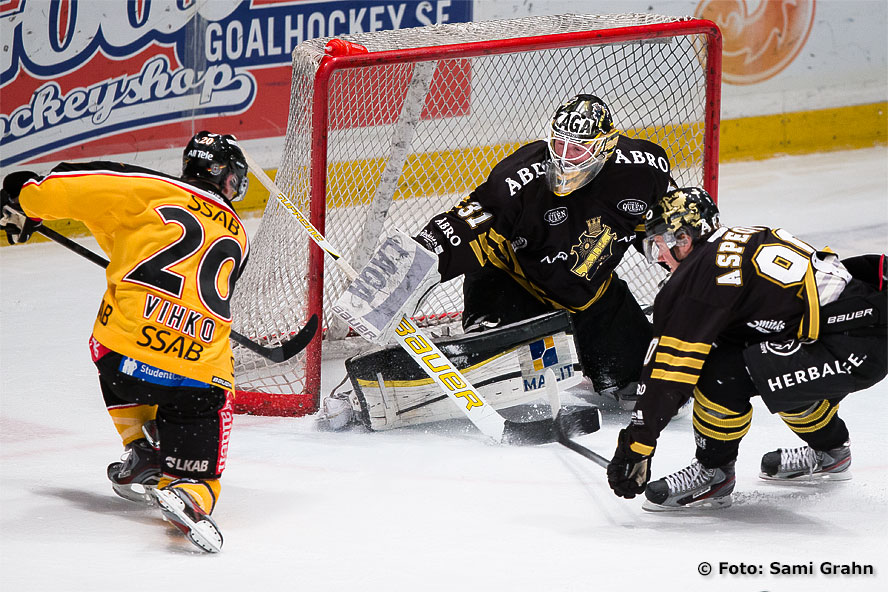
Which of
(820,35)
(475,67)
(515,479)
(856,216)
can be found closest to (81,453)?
(515,479)

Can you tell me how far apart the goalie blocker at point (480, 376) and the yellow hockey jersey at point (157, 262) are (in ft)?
2.62

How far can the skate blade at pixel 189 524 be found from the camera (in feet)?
8.41

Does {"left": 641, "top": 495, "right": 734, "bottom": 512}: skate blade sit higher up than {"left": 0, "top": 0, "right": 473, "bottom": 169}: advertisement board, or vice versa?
{"left": 0, "top": 0, "right": 473, "bottom": 169}: advertisement board

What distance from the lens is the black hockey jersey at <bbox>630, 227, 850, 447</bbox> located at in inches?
104

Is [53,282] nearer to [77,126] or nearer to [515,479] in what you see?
[77,126]

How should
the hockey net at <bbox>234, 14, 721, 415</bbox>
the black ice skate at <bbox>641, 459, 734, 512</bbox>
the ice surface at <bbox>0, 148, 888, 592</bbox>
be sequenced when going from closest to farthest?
1. the ice surface at <bbox>0, 148, 888, 592</bbox>
2. the black ice skate at <bbox>641, 459, 734, 512</bbox>
3. the hockey net at <bbox>234, 14, 721, 415</bbox>

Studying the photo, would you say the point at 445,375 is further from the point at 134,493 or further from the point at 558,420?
the point at 134,493

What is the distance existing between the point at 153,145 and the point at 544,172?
240cm

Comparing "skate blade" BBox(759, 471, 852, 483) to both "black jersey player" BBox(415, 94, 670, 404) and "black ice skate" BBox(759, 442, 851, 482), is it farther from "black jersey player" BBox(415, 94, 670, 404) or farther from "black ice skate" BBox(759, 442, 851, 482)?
"black jersey player" BBox(415, 94, 670, 404)

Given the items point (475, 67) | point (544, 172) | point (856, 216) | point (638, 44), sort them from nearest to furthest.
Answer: point (544, 172) → point (638, 44) → point (475, 67) → point (856, 216)

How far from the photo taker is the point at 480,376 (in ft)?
11.5

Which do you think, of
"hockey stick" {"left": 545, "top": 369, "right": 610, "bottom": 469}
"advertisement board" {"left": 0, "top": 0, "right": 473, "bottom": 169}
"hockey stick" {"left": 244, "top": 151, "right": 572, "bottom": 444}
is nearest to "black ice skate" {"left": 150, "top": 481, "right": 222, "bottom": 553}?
"hockey stick" {"left": 244, "top": 151, "right": 572, "bottom": 444}

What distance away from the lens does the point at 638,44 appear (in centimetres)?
405

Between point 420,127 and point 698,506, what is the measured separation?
6.38ft
